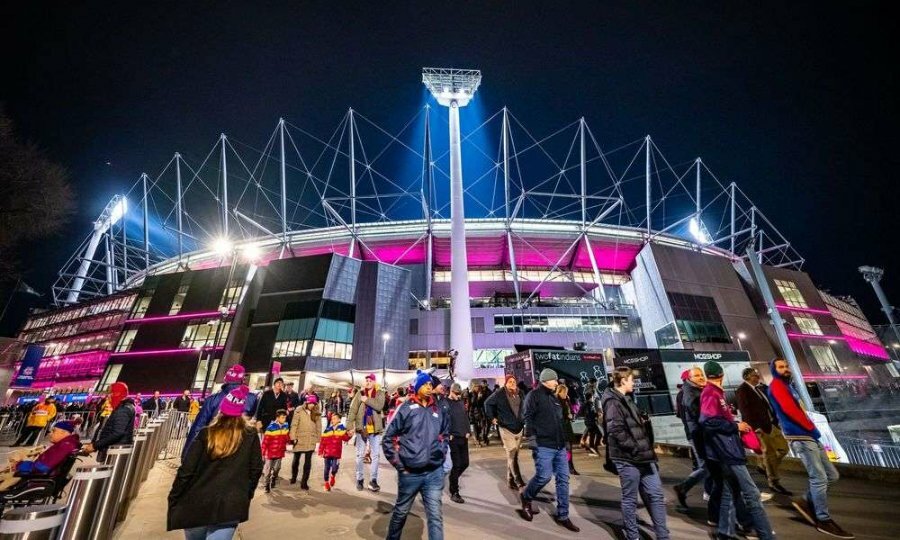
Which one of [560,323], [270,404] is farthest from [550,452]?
[560,323]

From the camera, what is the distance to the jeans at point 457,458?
263 inches

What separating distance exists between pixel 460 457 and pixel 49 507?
5.60 meters

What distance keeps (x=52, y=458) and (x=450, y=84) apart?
159 ft

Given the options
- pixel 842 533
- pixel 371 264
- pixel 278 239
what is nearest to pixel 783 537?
pixel 842 533

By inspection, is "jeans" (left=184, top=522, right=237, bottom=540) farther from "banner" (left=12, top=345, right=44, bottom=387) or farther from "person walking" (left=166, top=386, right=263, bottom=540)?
"banner" (left=12, top=345, right=44, bottom=387)

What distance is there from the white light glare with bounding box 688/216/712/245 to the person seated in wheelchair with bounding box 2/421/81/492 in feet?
183

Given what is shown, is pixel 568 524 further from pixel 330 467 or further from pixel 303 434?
pixel 303 434

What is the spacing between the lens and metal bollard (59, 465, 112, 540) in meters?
2.72

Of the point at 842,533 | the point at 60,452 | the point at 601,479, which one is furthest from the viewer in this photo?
the point at 601,479

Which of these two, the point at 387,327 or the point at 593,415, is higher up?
the point at 387,327

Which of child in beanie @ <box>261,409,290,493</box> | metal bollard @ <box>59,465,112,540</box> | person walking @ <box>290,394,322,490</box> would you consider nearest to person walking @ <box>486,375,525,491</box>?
person walking @ <box>290,394,322,490</box>

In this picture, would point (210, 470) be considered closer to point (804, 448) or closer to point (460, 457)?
point (460, 457)

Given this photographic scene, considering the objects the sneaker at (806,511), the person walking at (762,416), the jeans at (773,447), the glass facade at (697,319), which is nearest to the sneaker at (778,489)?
the person walking at (762,416)

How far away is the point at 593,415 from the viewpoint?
1145 centimetres
